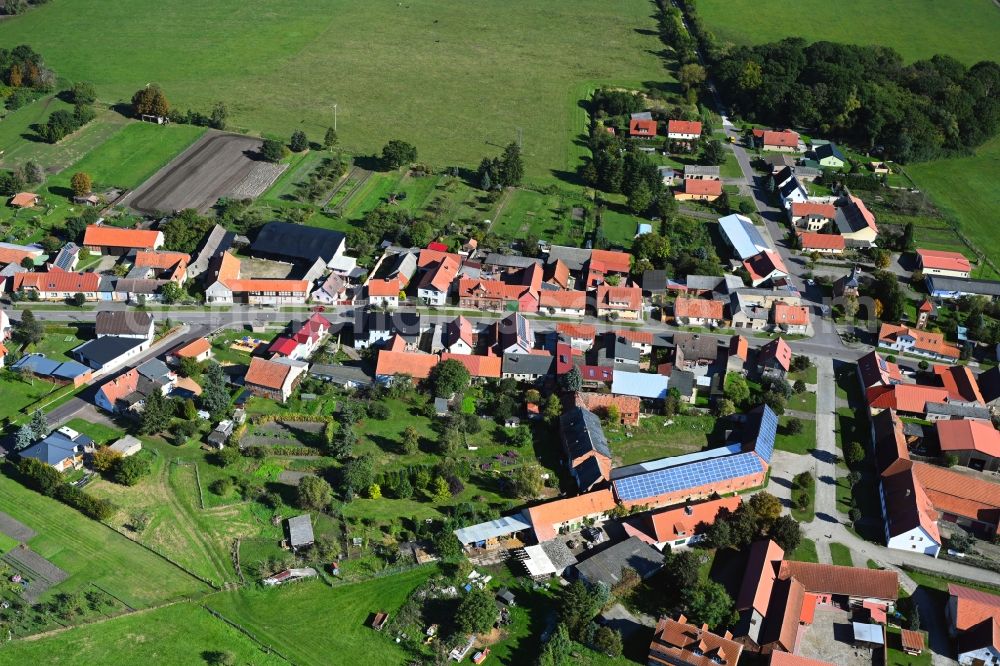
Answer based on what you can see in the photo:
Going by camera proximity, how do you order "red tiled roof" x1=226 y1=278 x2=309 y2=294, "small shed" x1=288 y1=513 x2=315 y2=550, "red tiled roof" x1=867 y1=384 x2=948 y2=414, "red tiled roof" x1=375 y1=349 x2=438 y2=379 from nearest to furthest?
"small shed" x1=288 y1=513 x2=315 y2=550 < "red tiled roof" x1=867 y1=384 x2=948 y2=414 < "red tiled roof" x1=375 y1=349 x2=438 y2=379 < "red tiled roof" x1=226 y1=278 x2=309 y2=294

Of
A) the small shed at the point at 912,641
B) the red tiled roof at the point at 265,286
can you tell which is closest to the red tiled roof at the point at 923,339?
the small shed at the point at 912,641

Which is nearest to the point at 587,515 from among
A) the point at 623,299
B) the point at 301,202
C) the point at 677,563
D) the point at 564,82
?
the point at 677,563

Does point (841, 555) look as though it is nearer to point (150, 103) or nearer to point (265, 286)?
point (265, 286)

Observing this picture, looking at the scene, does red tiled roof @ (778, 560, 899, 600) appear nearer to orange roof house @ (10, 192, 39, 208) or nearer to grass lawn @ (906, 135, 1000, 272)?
grass lawn @ (906, 135, 1000, 272)

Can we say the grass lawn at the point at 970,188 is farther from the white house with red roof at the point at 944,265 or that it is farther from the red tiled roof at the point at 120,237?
the red tiled roof at the point at 120,237

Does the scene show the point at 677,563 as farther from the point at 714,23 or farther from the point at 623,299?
the point at 714,23

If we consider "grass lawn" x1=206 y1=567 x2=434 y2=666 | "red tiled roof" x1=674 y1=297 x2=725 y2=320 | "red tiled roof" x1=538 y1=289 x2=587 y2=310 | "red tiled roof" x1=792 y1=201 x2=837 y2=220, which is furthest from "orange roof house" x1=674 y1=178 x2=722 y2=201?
"grass lawn" x1=206 y1=567 x2=434 y2=666
